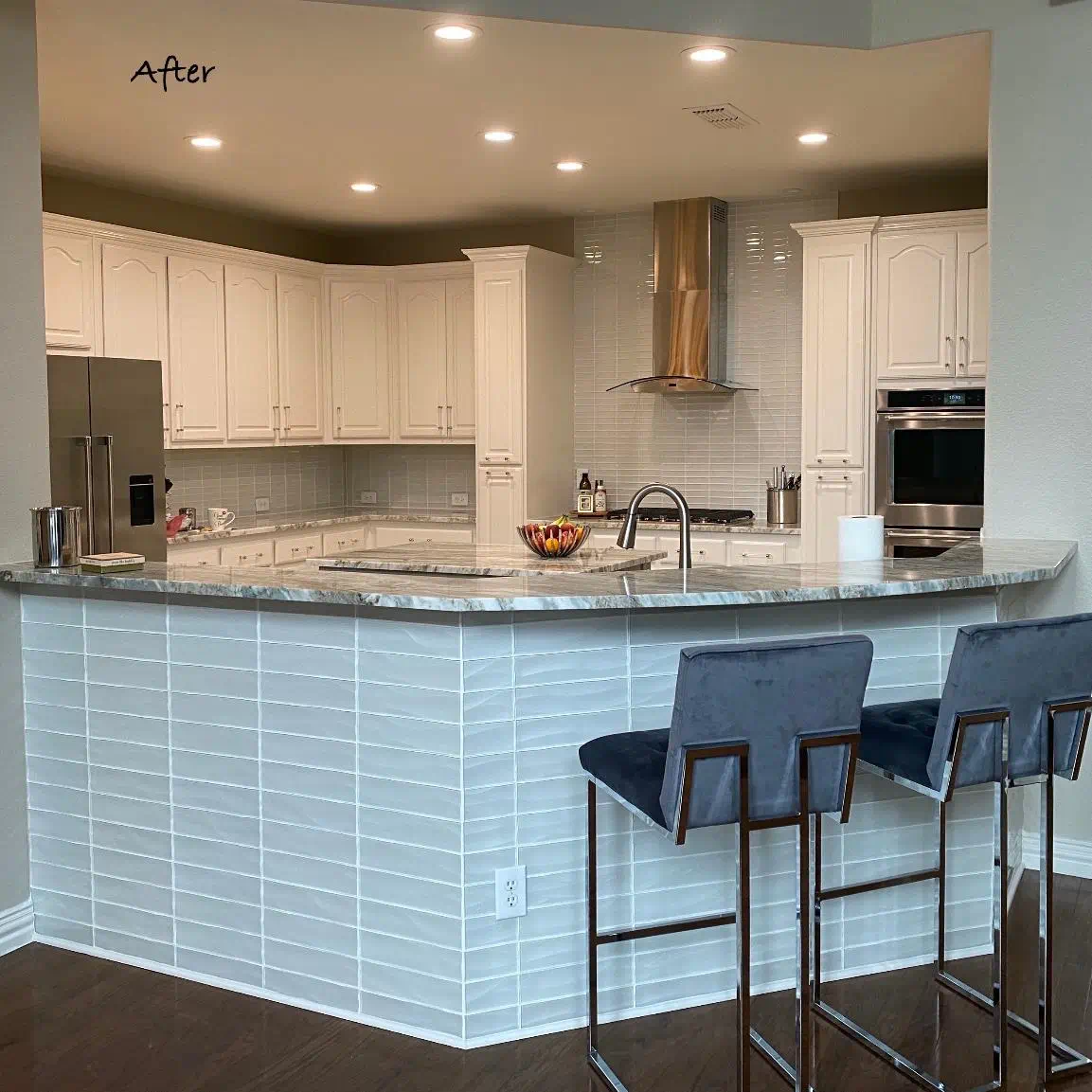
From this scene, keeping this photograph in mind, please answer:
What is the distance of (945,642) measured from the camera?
10.6 ft

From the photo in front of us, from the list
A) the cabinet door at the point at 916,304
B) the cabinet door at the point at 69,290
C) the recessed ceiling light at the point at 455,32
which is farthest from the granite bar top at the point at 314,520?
the recessed ceiling light at the point at 455,32

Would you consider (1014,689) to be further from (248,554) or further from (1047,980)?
(248,554)

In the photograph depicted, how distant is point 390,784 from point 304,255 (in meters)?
5.58

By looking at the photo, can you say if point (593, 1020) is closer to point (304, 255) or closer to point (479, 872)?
point (479, 872)

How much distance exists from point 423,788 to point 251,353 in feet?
15.0

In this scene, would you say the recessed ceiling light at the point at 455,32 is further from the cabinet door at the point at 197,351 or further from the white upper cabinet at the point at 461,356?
the white upper cabinet at the point at 461,356

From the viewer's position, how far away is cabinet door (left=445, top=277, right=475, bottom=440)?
7.39 metres

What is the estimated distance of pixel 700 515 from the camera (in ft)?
22.1

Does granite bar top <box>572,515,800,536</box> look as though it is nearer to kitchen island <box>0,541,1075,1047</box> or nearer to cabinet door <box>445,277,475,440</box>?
cabinet door <box>445,277,475,440</box>

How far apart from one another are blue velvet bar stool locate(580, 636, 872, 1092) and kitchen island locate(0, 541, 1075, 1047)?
0.41 meters

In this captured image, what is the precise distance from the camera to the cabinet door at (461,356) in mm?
7387

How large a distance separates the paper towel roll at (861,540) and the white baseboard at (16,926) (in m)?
2.46

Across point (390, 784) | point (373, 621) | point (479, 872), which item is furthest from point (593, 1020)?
point (373, 621)

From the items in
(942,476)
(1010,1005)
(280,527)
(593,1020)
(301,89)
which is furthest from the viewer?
(280,527)
